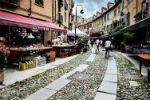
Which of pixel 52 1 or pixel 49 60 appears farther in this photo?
pixel 52 1

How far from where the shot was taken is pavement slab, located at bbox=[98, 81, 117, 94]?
3.53 metres

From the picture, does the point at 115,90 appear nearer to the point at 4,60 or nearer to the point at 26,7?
the point at 4,60

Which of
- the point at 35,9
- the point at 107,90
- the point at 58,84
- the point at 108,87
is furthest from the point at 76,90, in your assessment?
the point at 35,9

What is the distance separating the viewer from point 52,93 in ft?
11.1

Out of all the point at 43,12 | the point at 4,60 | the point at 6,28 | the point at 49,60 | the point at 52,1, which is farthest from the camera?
the point at 52,1

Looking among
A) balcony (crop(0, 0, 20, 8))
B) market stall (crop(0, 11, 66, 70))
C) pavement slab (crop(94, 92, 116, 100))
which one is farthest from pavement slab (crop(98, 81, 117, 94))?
balcony (crop(0, 0, 20, 8))

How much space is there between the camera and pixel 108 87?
3.83m

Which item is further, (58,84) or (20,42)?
(20,42)

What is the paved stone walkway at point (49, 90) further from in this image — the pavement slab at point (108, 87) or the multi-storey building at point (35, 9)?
the multi-storey building at point (35, 9)

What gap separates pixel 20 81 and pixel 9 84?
1.27 ft

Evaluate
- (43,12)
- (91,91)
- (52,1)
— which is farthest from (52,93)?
(52,1)

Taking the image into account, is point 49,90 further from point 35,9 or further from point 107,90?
point 35,9

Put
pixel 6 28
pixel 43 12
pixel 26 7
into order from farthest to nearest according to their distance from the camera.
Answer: pixel 43 12 → pixel 26 7 → pixel 6 28

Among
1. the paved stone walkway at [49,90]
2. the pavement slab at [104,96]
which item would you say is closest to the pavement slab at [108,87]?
the pavement slab at [104,96]
